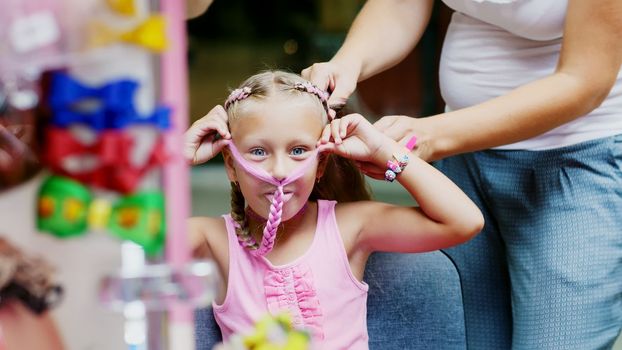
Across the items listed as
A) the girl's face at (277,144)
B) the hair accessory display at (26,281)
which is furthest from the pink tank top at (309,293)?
the hair accessory display at (26,281)

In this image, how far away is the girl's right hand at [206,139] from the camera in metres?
1.40

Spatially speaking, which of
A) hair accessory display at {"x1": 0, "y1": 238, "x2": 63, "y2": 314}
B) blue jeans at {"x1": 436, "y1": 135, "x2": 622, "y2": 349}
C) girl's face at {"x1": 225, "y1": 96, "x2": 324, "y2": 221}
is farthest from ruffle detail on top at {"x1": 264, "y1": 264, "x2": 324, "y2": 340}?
hair accessory display at {"x1": 0, "y1": 238, "x2": 63, "y2": 314}

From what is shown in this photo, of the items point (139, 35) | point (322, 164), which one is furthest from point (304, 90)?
point (139, 35)

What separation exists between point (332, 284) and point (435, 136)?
277 millimetres

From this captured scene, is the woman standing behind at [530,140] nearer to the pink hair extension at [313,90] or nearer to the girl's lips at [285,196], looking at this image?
the pink hair extension at [313,90]

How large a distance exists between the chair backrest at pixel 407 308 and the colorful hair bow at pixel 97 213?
3.14ft

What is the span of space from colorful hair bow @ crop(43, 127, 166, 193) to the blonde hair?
29.6 inches

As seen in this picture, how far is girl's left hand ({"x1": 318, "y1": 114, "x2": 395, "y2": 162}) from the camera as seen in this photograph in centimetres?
135

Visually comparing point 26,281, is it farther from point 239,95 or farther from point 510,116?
point 510,116

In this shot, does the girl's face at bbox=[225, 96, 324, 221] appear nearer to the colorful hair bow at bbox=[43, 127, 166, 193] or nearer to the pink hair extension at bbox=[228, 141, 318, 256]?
the pink hair extension at bbox=[228, 141, 318, 256]

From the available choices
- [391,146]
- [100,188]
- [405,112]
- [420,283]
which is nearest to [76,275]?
[100,188]

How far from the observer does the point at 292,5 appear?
16.8ft

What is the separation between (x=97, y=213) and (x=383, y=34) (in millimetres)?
1073

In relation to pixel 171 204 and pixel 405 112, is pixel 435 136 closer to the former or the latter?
pixel 171 204
